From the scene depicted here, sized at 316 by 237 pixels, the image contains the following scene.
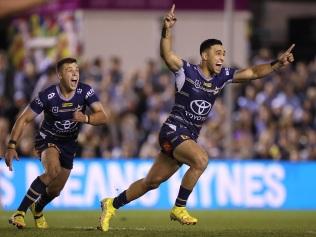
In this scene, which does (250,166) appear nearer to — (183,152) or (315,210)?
(315,210)

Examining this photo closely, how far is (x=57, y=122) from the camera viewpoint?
57.2 feet

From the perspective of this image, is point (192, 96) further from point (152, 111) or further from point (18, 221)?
point (152, 111)

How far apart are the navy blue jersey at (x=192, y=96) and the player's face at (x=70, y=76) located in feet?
5.07

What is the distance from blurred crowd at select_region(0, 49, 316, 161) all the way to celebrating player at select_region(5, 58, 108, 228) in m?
8.95

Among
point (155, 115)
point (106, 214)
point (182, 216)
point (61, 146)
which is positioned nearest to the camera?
point (182, 216)

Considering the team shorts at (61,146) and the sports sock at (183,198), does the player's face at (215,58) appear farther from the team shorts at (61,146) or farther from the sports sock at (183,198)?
the team shorts at (61,146)

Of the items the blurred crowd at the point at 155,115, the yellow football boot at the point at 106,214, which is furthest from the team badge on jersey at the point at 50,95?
the blurred crowd at the point at 155,115

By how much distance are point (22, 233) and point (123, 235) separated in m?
1.36

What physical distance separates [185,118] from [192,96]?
31 centimetres

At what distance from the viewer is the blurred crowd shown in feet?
90.2

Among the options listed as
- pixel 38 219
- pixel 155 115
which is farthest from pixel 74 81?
pixel 155 115

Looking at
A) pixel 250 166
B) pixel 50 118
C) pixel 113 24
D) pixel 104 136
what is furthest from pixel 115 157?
pixel 50 118

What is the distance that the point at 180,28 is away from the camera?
114 ft

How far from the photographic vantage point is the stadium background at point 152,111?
2606 centimetres
